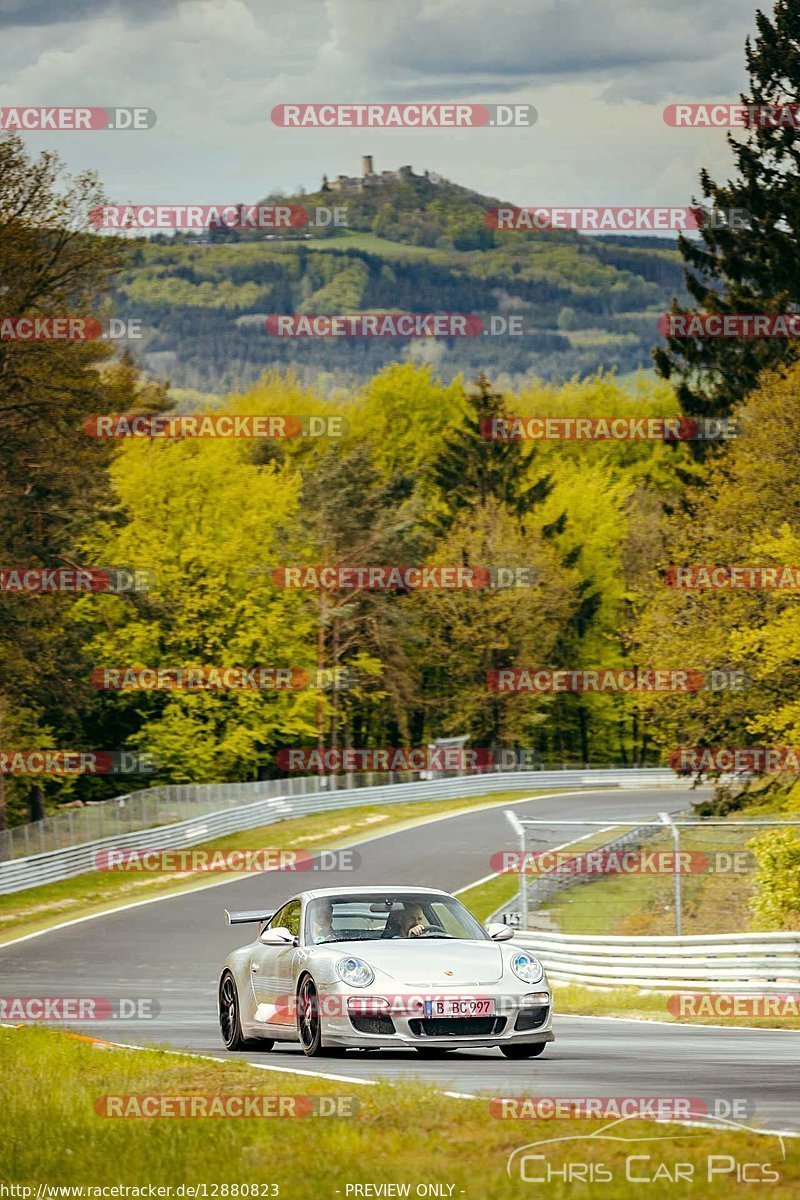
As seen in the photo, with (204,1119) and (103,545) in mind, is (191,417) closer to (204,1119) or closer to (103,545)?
(103,545)

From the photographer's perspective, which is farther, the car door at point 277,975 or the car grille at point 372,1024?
the car door at point 277,975

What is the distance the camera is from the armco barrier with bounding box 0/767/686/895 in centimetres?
4919

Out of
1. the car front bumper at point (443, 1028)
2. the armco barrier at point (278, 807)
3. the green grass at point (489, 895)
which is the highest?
the car front bumper at point (443, 1028)

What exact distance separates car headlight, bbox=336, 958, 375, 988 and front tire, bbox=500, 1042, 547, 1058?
1.13m

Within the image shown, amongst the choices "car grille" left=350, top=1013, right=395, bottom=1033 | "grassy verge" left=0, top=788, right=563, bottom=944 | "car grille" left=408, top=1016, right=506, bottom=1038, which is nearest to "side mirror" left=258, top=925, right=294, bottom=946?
"car grille" left=350, top=1013, right=395, bottom=1033

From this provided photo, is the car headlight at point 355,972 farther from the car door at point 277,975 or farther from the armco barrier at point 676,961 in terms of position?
the armco barrier at point 676,961

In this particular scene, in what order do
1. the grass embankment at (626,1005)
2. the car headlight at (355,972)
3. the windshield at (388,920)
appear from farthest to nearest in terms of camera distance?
1. the grass embankment at (626,1005)
2. the windshield at (388,920)
3. the car headlight at (355,972)

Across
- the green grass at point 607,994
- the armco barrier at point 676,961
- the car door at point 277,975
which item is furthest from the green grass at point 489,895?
the car door at point 277,975

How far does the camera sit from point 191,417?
258 ft

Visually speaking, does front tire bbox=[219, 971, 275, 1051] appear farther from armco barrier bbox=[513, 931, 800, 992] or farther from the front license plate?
armco barrier bbox=[513, 931, 800, 992]

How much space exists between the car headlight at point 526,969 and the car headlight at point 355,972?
1018 mm

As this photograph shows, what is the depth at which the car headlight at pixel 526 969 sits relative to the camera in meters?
13.4

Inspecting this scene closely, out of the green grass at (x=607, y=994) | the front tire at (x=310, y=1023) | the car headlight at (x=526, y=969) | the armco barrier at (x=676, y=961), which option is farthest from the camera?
the armco barrier at (x=676, y=961)

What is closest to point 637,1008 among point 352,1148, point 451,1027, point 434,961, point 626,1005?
point 626,1005
